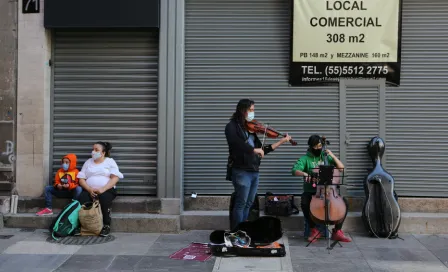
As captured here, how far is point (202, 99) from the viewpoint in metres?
8.41

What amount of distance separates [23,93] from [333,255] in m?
5.45

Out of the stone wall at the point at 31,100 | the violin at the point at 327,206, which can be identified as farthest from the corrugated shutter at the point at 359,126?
the stone wall at the point at 31,100

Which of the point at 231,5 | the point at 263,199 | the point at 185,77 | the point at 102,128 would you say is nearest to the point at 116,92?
Result: the point at 102,128

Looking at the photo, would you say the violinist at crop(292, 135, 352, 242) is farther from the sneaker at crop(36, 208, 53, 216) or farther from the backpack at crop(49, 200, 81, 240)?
the sneaker at crop(36, 208, 53, 216)

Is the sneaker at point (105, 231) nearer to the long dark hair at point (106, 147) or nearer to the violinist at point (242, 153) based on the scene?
the long dark hair at point (106, 147)

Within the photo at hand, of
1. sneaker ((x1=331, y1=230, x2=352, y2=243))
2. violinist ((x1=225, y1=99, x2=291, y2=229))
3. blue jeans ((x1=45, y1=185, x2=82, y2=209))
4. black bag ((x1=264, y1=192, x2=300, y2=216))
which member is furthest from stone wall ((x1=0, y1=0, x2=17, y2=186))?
sneaker ((x1=331, y1=230, x2=352, y2=243))

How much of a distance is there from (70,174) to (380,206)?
15.5 feet

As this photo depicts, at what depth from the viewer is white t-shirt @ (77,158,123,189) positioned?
7773 millimetres

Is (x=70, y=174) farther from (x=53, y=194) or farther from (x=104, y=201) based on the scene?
(x=104, y=201)

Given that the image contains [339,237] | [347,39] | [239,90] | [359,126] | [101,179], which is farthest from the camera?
[239,90]

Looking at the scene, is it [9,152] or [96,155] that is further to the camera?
[9,152]

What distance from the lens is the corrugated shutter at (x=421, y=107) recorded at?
27.0 ft

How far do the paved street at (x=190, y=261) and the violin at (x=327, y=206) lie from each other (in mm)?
411

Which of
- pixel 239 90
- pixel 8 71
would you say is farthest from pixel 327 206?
pixel 8 71
